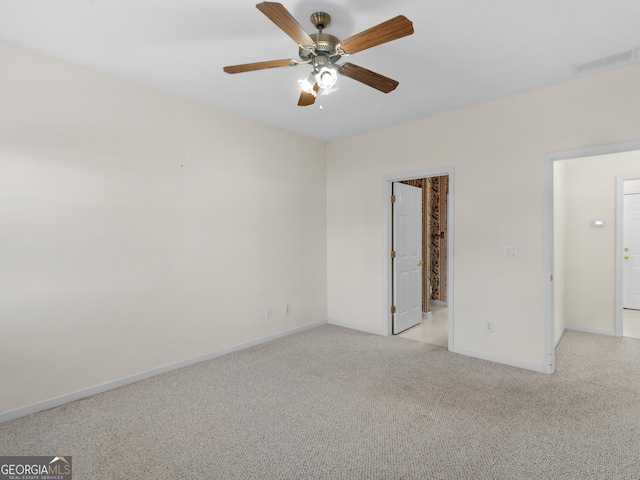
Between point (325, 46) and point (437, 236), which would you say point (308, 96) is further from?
point (437, 236)

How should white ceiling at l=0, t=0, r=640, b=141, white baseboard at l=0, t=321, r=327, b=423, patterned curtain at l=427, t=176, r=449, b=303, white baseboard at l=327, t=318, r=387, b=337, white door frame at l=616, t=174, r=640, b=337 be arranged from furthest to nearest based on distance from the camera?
patterned curtain at l=427, t=176, r=449, b=303
white baseboard at l=327, t=318, r=387, b=337
white door frame at l=616, t=174, r=640, b=337
white baseboard at l=0, t=321, r=327, b=423
white ceiling at l=0, t=0, r=640, b=141

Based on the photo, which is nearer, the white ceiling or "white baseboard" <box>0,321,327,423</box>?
the white ceiling

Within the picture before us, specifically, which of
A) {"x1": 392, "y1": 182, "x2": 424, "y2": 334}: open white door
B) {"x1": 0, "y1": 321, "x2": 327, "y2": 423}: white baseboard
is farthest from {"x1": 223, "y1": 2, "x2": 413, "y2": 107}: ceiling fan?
{"x1": 0, "y1": 321, "x2": 327, "y2": 423}: white baseboard


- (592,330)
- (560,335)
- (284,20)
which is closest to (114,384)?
(284,20)

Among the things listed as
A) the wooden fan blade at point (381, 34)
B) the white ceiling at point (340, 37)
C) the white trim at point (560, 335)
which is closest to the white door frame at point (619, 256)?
A: the white trim at point (560, 335)

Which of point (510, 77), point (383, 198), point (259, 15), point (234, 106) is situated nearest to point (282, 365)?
point (383, 198)

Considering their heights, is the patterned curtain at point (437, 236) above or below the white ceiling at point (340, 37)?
below

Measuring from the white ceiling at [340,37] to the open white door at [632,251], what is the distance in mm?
4224

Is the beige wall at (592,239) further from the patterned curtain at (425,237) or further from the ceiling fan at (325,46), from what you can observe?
the ceiling fan at (325,46)

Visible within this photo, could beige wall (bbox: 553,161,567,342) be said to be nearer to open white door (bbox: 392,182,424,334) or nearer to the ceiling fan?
open white door (bbox: 392,182,424,334)

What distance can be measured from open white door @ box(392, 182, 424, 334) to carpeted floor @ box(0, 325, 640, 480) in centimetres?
118

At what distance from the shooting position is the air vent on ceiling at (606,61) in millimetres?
2557

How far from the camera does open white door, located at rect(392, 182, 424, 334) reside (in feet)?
14.8

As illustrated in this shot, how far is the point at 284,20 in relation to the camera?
165cm
